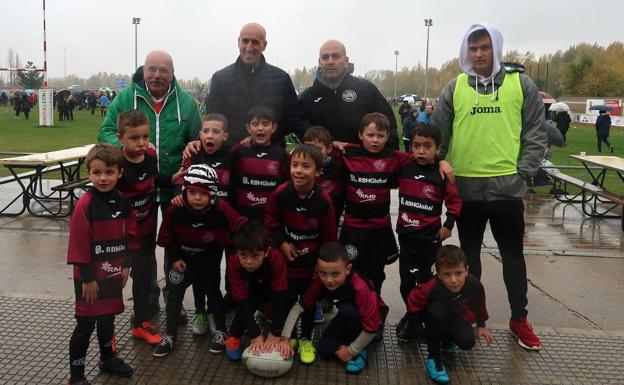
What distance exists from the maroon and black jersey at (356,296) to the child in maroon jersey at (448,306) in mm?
271

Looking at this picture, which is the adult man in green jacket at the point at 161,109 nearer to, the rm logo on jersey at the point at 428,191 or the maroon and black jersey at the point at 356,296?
the maroon and black jersey at the point at 356,296

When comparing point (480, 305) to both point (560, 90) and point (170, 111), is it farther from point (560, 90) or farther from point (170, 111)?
point (560, 90)

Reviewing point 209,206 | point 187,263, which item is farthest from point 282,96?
point 187,263

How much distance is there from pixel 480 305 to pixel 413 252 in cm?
56

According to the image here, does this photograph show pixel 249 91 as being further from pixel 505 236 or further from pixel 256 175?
pixel 505 236

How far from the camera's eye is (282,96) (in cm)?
436

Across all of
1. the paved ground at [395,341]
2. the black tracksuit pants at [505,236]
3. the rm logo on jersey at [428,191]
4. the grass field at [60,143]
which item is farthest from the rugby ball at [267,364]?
the grass field at [60,143]

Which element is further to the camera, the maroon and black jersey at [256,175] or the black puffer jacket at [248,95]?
the black puffer jacket at [248,95]

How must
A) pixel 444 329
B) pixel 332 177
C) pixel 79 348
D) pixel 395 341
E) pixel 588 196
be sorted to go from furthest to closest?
1. pixel 588 196
2. pixel 332 177
3. pixel 395 341
4. pixel 444 329
5. pixel 79 348

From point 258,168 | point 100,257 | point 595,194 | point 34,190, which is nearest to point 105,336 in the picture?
point 100,257

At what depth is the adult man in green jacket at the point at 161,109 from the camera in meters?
4.09

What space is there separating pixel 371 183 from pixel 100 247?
1.77m

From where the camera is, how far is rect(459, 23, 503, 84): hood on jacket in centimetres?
380

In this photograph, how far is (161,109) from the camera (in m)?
4.17
